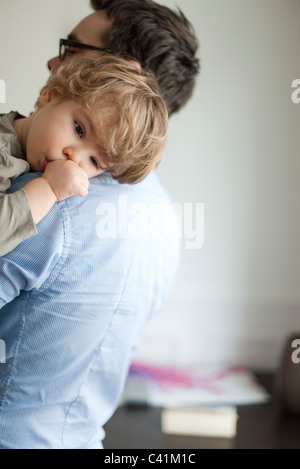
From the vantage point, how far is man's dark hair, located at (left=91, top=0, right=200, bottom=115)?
92cm

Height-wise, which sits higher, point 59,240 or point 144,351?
point 59,240

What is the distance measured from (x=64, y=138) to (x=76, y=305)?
231 mm

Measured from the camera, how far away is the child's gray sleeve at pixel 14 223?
671mm

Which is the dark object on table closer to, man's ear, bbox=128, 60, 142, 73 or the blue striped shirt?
the blue striped shirt

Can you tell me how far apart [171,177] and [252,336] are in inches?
23.7

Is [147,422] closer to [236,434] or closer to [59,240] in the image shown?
[236,434]

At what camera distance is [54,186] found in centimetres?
72

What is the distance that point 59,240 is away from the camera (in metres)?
0.72

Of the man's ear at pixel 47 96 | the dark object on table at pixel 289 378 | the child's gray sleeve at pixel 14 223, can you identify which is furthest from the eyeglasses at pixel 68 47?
the dark object on table at pixel 289 378

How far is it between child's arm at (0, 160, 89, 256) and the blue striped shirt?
0.02 m

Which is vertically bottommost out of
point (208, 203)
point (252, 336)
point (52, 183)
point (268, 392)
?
point (268, 392)

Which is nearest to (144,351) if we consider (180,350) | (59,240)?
(180,350)

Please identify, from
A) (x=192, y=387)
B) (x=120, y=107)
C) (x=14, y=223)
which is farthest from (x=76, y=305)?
(x=192, y=387)

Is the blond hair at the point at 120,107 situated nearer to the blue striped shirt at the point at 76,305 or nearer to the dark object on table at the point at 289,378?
the blue striped shirt at the point at 76,305
